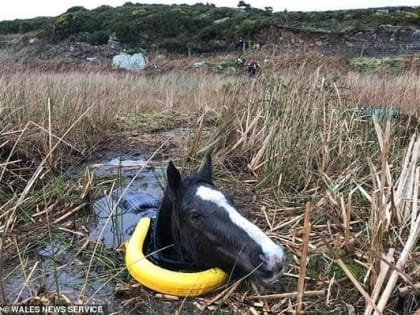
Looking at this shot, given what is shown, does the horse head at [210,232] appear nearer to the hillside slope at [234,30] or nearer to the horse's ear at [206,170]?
the horse's ear at [206,170]

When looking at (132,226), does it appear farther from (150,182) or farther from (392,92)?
(392,92)

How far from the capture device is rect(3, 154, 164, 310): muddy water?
2.95 meters

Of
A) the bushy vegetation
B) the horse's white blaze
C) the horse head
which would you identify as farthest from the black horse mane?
the bushy vegetation

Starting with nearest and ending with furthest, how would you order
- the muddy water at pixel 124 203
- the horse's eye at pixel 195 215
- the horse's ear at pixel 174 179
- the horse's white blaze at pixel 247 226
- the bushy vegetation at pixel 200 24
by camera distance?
the horse's white blaze at pixel 247 226, the horse's eye at pixel 195 215, the horse's ear at pixel 174 179, the muddy water at pixel 124 203, the bushy vegetation at pixel 200 24

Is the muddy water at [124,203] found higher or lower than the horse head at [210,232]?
lower

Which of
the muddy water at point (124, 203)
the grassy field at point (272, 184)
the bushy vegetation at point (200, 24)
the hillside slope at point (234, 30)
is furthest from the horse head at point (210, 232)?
the bushy vegetation at point (200, 24)

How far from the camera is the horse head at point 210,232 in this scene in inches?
103

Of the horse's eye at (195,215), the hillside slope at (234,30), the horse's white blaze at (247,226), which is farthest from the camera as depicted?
the hillside slope at (234,30)

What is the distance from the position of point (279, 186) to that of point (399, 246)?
69.9 inches

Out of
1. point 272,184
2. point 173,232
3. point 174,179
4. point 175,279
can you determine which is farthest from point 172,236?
point 272,184

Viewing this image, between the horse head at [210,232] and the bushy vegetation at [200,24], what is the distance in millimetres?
26187

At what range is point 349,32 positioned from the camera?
27.6m

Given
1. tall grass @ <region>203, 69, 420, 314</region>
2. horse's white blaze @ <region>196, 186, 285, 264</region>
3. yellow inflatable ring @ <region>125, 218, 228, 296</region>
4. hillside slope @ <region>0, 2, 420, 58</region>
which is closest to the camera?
horse's white blaze @ <region>196, 186, 285, 264</region>

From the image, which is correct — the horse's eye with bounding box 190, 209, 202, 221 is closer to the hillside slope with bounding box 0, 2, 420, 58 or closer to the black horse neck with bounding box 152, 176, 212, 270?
the black horse neck with bounding box 152, 176, 212, 270
